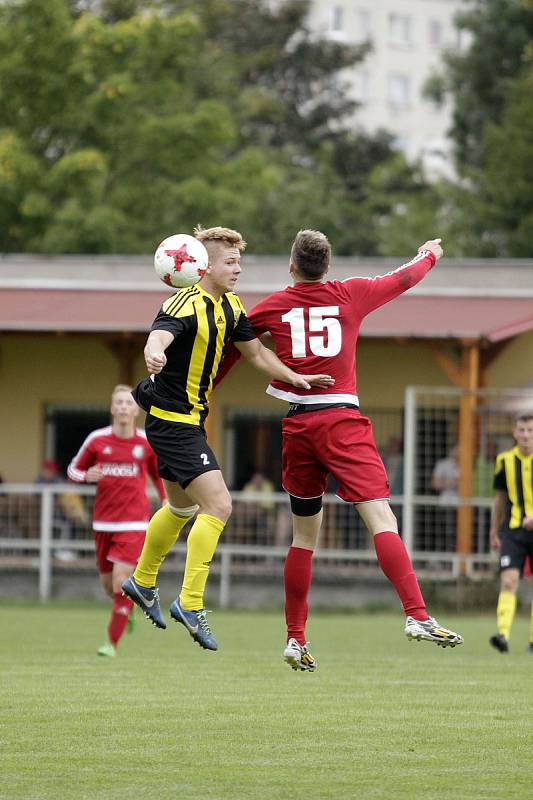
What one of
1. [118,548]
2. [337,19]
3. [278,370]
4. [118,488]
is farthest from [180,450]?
[337,19]

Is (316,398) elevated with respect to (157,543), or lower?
elevated

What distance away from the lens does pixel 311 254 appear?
355 inches

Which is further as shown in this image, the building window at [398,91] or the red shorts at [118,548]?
the building window at [398,91]

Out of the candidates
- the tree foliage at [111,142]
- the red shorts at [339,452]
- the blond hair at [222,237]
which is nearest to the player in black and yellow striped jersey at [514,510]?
the red shorts at [339,452]

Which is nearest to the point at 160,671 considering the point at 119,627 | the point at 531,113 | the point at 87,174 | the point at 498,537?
the point at 119,627

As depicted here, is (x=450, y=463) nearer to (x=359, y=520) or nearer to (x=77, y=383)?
Result: (x=359, y=520)

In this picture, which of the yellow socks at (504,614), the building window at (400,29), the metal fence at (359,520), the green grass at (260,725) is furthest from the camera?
the building window at (400,29)

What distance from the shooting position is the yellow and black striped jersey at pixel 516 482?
15.2 m

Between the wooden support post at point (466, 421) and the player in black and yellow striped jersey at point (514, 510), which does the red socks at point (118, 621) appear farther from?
the wooden support post at point (466, 421)

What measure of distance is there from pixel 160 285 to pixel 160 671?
45.8 ft

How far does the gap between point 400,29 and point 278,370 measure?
3130 inches

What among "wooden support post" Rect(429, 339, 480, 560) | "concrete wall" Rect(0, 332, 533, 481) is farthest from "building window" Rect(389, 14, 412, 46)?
"wooden support post" Rect(429, 339, 480, 560)

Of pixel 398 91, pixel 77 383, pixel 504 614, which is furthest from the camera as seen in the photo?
pixel 398 91

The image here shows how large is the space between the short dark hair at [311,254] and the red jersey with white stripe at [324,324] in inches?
3.1
